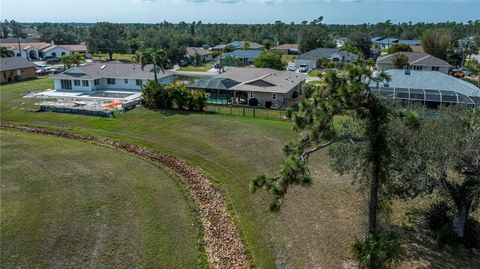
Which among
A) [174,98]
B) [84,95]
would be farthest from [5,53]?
[174,98]

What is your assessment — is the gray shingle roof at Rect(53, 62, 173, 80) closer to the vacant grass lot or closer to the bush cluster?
the bush cluster

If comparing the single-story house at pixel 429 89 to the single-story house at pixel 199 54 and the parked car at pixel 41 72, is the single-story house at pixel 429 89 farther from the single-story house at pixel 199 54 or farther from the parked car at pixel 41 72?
the parked car at pixel 41 72

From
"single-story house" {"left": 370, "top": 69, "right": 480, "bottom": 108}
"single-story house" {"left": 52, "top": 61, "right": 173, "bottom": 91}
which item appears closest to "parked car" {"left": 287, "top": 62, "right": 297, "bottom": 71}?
"single-story house" {"left": 52, "top": 61, "right": 173, "bottom": 91}

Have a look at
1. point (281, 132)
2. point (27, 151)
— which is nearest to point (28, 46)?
point (27, 151)

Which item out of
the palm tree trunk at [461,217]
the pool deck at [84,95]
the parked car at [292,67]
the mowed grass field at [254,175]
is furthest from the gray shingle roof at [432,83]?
the parked car at [292,67]

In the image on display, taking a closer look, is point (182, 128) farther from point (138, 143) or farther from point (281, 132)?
point (281, 132)

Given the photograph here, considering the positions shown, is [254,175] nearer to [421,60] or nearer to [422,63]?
[422,63]
